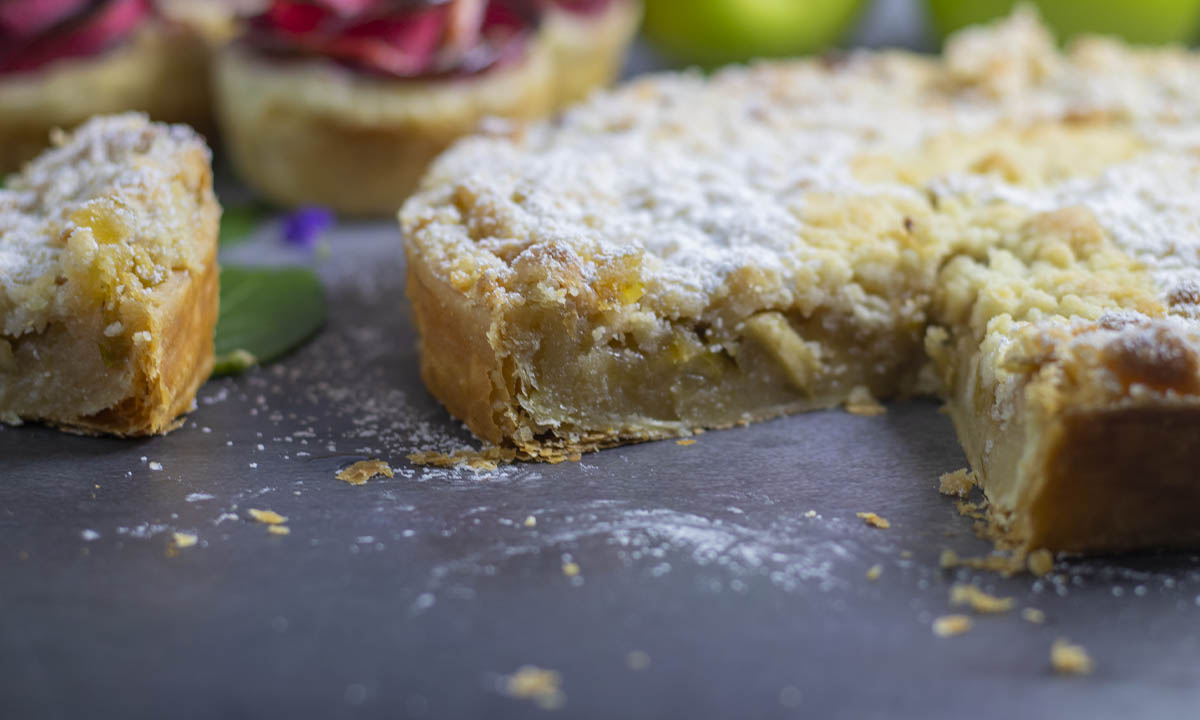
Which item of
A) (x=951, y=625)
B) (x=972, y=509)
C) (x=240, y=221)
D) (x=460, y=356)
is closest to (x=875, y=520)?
(x=972, y=509)

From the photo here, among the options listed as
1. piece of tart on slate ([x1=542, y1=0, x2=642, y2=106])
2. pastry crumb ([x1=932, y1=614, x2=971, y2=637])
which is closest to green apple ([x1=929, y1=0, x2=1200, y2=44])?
piece of tart on slate ([x1=542, y1=0, x2=642, y2=106])

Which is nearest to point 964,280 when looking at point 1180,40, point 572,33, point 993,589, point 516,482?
point 993,589

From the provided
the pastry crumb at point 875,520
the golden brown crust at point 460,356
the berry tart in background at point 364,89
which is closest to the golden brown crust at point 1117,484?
the pastry crumb at point 875,520

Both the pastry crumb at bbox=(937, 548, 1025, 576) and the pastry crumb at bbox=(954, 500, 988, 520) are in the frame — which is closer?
the pastry crumb at bbox=(937, 548, 1025, 576)

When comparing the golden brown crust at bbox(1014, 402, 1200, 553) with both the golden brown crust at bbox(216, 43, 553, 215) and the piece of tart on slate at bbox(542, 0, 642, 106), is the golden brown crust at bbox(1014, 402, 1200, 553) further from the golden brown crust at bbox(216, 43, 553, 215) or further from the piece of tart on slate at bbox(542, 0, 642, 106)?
the piece of tart on slate at bbox(542, 0, 642, 106)

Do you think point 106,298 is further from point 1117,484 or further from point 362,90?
point 1117,484

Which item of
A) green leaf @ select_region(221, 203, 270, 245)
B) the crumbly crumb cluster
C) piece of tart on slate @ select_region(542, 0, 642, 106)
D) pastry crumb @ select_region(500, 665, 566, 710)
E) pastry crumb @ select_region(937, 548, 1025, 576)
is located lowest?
pastry crumb @ select_region(500, 665, 566, 710)

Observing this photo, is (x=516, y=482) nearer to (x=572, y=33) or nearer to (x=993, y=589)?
(x=993, y=589)
